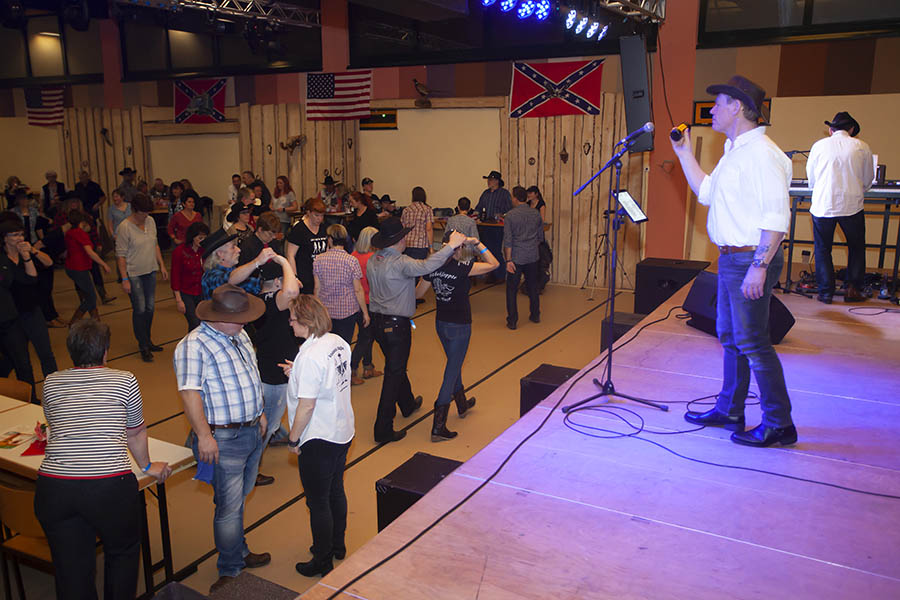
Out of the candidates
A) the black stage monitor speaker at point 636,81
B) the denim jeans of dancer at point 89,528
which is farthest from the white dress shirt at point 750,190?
the denim jeans of dancer at point 89,528

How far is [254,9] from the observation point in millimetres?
12164

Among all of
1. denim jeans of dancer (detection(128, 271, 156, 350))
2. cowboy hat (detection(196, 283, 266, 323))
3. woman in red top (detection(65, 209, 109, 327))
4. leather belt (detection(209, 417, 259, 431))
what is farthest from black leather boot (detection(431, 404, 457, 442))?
woman in red top (detection(65, 209, 109, 327))

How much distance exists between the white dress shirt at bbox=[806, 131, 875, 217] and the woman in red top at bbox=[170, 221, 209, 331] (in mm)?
5940

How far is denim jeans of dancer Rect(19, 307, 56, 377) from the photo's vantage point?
584 centimetres

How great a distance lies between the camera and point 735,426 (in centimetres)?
360

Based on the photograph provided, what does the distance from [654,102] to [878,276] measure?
4402 millimetres

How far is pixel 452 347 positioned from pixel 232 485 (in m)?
2.26

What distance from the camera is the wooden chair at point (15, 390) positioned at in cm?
457

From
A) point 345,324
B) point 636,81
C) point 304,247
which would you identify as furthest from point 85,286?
point 636,81

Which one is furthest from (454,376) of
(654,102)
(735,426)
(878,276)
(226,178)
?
(226,178)

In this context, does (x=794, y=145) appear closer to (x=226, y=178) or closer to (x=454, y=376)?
(x=454, y=376)

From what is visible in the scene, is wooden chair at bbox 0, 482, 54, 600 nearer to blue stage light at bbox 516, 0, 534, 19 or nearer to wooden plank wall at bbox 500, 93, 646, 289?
blue stage light at bbox 516, 0, 534, 19

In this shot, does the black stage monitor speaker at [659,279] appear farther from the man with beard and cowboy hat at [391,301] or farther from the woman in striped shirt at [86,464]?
the woman in striped shirt at [86,464]

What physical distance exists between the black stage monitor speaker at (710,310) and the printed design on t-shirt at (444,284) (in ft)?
6.48
